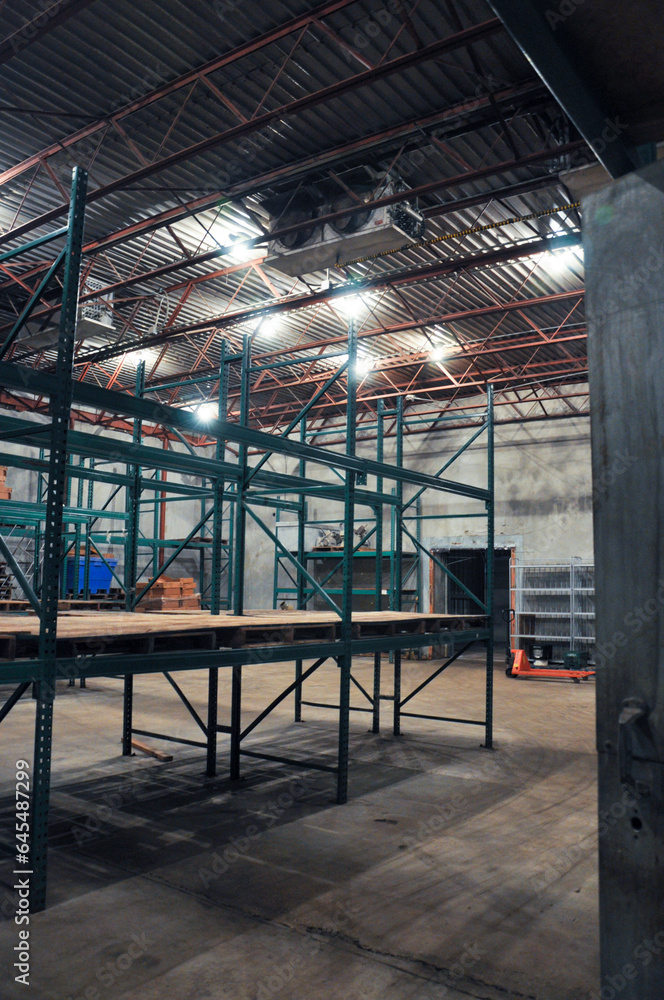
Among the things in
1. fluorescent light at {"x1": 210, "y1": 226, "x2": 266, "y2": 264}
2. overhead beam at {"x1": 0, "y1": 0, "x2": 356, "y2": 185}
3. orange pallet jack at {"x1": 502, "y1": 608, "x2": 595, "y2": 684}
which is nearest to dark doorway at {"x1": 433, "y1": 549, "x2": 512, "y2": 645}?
orange pallet jack at {"x1": 502, "y1": 608, "x2": 595, "y2": 684}

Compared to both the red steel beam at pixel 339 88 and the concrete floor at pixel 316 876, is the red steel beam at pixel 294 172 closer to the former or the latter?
the red steel beam at pixel 339 88

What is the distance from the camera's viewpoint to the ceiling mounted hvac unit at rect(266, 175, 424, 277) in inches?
418

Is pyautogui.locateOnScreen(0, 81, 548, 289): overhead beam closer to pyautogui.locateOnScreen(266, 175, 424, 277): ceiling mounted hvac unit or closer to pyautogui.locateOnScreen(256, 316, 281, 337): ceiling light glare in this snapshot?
pyautogui.locateOnScreen(266, 175, 424, 277): ceiling mounted hvac unit

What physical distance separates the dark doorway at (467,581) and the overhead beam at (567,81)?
18.8 metres

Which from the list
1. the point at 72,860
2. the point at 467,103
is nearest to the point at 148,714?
the point at 72,860

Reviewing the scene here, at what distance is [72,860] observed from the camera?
18.1 feet

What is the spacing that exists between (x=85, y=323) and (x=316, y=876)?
12767mm

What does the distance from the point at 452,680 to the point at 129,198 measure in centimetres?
1225

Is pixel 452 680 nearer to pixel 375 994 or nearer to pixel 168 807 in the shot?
pixel 168 807

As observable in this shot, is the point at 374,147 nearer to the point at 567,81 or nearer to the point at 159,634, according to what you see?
the point at 159,634

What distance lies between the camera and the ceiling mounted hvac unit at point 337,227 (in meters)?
10.6

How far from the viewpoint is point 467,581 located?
1079 inches

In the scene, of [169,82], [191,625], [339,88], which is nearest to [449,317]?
[339,88]

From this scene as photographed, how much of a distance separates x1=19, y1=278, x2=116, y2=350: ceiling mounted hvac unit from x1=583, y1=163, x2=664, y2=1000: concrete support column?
13.6 meters
